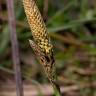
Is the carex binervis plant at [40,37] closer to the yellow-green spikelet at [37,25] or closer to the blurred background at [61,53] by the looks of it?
the yellow-green spikelet at [37,25]

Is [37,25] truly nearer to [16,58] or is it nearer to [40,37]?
[40,37]

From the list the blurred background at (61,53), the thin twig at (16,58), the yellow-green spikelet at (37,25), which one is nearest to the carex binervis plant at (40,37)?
the yellow-green spikelet at (37,25)

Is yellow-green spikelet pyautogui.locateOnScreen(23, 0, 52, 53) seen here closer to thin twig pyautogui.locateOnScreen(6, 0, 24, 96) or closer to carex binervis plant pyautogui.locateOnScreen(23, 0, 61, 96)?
carex binervis plant pyautogui.locateOnScreen(23, 0, 61, 96)

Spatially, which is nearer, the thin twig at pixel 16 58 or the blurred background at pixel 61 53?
the thin twig at pixel 16 58

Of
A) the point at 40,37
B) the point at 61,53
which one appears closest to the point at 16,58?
the point at 40,37

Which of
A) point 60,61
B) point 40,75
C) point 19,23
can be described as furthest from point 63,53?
point 19,23
